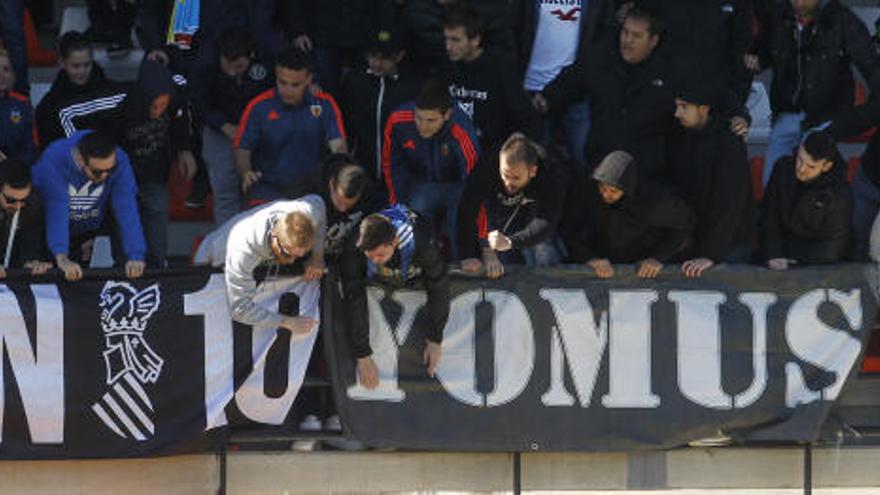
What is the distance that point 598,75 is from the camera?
9.34 m

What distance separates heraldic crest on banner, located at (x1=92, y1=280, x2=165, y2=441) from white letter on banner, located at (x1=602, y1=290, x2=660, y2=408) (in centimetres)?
231

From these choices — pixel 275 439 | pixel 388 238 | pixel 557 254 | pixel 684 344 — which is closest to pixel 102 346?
pixel 275 439

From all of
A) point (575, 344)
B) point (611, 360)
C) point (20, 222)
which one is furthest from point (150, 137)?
point (611, 360)

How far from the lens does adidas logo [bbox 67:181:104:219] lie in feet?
28.8

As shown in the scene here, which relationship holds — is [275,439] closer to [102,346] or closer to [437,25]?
[102,346]

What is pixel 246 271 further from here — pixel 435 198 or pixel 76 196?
pixel 435 198

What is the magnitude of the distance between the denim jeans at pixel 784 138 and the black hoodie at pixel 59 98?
3.77 meters

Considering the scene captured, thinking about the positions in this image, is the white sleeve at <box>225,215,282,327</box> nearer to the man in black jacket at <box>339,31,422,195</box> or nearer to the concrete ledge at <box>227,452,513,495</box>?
the concrete ledge at <box>227,452,513,495</box>

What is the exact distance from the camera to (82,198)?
8.81 meters

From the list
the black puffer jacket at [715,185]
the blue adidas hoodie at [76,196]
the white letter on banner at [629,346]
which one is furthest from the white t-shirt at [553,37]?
the blue adidas hoodie at [76,196]

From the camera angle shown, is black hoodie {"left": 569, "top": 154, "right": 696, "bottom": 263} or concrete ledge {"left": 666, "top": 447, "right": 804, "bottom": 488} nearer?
black hoodie {"left": 569, "top": 154, "right": 696, "bottom": 263}

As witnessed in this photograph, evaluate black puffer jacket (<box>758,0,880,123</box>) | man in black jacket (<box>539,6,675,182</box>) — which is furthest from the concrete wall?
black puffer jacket (<box>758,0,880,123</box>)

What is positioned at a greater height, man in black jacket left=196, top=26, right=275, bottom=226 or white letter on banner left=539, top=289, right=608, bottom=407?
man in black jacket left=196, top=26, right=275, bottom=226

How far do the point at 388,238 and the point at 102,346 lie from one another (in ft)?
5.60
